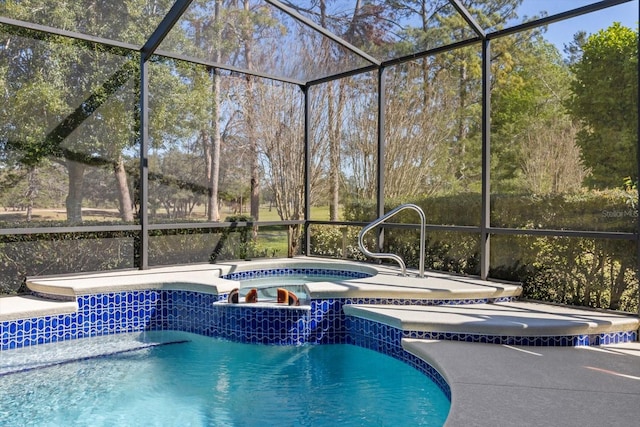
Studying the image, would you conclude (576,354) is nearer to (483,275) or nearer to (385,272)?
(483,275)

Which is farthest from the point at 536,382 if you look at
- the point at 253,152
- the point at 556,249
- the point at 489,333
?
the point at 253,152

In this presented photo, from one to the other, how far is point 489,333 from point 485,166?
266 centimetres

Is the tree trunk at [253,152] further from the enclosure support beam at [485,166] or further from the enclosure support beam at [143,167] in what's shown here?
the enclosure support beam at [485,166]

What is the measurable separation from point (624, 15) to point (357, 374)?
7.41 meters

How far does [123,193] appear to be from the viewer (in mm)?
7105

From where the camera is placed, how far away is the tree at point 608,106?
5.91 m

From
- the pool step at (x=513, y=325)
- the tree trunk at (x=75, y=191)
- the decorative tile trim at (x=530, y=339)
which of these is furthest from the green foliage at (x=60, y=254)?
the decorative tile trim at (x=530, y=339)

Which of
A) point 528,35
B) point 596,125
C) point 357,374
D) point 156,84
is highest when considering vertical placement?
point 528,35

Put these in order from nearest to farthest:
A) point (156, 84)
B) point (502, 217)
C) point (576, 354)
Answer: point (576, 354), point (502, 217), point (156, 84)

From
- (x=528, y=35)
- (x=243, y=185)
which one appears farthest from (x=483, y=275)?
(x=528, y=35)

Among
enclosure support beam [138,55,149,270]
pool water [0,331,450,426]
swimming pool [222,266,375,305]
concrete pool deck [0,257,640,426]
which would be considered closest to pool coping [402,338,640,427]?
concrete pool deck [0,257,640,426]

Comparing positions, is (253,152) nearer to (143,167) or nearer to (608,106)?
(143,167)

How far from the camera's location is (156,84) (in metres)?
7.55

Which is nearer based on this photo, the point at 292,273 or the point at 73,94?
the point at 73,94
